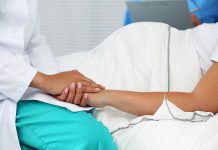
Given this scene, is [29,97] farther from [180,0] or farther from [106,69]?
[180,0]

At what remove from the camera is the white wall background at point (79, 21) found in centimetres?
277

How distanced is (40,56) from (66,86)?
27cm

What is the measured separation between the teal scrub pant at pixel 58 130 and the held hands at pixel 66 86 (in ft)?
0.17

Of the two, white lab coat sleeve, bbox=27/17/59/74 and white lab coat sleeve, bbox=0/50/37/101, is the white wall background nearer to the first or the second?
white lab coat sleeve, bbox=27/17/59/74

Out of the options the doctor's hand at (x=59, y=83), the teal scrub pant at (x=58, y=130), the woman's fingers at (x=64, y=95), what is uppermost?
the doctor's hand at (x=59, y=83)

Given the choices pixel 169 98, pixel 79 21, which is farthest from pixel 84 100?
pixel 79 21

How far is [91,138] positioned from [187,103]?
33cm

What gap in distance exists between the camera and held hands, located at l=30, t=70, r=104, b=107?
3.81 feet

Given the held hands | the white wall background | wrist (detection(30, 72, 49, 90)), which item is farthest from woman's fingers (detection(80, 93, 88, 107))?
the white wall background

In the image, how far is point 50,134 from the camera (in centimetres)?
107

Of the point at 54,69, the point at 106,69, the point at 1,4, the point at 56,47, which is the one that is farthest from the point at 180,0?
the point at 56,47

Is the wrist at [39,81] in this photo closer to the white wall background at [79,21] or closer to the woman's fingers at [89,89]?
the woman's fingers at [89,89]

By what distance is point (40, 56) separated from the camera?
1.39 metres

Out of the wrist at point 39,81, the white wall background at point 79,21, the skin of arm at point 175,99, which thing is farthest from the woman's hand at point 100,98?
the white wall background at point 79,21
